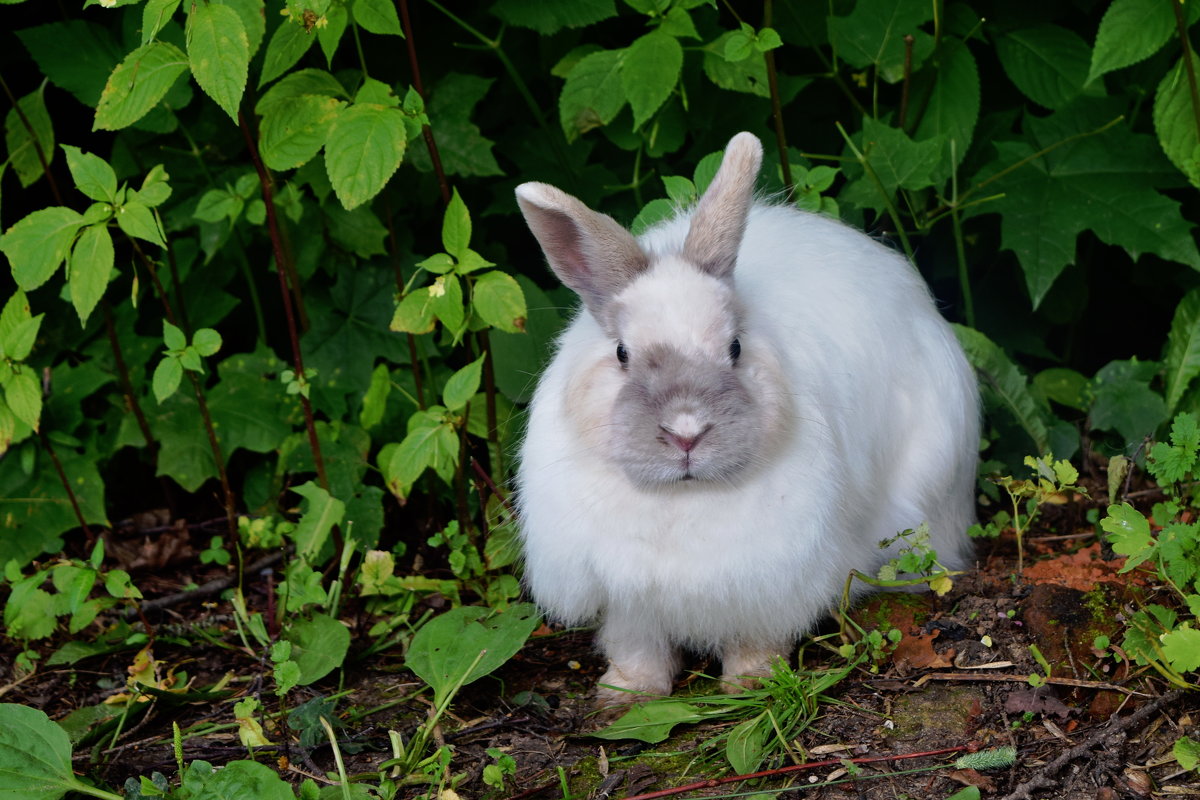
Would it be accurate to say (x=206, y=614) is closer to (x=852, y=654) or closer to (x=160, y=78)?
(x=160, y=78)

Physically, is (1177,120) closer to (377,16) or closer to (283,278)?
(377,16)

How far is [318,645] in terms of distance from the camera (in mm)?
3471

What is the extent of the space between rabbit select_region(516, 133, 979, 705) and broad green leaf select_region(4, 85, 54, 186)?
73.2 inches

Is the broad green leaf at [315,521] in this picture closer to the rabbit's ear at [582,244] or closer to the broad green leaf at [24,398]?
the broad green leaf at [24,398]

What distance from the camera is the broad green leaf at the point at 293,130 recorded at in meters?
3.34

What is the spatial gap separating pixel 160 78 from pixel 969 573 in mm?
2569

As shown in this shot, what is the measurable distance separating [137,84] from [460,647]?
167 centimetres

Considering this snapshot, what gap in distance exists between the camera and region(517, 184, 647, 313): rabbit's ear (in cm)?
304

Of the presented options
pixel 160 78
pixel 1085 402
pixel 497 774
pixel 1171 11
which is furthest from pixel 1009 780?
pixel 160 78

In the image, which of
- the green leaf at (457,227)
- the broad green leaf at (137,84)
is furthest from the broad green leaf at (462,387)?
the broad green leaf at (137,84)

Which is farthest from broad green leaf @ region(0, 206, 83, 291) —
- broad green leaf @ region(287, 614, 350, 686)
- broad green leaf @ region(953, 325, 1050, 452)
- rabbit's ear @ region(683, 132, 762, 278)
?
broad green leaf @ region(953, 325, 1050, 452)

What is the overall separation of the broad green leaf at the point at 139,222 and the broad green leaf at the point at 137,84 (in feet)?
0.71

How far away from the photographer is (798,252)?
3.59 m

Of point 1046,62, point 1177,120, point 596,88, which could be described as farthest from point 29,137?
point 1177,120
